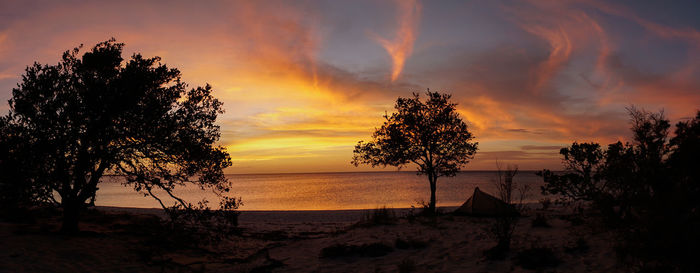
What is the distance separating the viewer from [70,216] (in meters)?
16.0

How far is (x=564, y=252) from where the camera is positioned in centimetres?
1159

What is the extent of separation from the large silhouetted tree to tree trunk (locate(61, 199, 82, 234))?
37 millimetres

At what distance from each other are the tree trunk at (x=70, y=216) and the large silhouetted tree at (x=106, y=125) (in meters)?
0.04

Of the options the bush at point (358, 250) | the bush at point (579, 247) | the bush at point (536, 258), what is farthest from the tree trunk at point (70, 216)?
the bush at point (579, 247)

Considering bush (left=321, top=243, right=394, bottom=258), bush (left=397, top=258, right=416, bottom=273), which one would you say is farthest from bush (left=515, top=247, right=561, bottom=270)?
bush (left=321, top=243, right=394, bottom=258)

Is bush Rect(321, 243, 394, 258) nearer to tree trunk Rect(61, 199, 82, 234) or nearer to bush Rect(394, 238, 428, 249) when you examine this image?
bush Rect(394, 238, 428, 249)

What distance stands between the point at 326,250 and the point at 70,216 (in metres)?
12.0

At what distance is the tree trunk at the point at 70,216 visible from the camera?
1574cm

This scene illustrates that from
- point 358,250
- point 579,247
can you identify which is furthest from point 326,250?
point 579,247

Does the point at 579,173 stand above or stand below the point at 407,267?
Answer: above

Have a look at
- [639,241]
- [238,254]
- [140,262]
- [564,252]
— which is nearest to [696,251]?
[639,241]

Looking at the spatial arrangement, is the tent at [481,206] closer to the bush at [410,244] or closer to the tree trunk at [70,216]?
the bush at [410,244]

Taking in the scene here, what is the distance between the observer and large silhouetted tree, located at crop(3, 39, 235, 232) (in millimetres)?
14023

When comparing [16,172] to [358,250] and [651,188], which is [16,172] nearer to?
[358,250]
